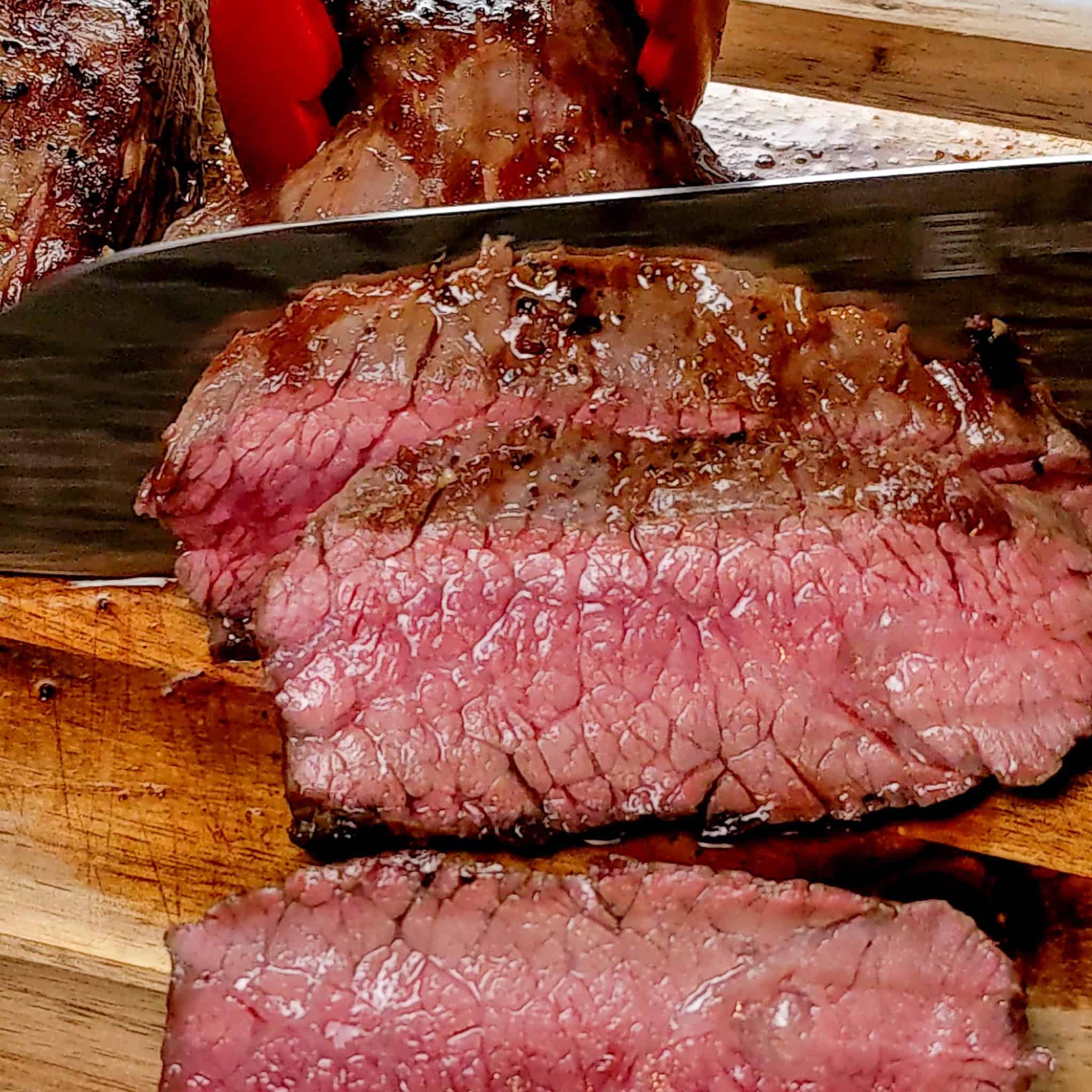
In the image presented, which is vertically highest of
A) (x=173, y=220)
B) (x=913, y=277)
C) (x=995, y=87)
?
(x=995, y=87)

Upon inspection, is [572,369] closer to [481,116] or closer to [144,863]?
[481,116]

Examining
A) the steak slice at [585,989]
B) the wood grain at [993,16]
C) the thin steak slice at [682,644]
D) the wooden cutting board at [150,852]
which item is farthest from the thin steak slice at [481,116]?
the steak slice at [585,989]

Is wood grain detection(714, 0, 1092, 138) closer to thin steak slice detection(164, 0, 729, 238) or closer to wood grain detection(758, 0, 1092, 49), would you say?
wood grain detection(758, 0, 1092, 49)

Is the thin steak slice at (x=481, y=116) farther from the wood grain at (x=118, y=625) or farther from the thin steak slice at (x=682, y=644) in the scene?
the wood grain at (x=118, y=625)

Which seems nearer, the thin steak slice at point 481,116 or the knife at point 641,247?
the knife at point 641,247

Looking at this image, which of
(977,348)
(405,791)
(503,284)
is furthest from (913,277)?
(405,791)

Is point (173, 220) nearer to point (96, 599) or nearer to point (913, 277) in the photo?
point (96, 599)

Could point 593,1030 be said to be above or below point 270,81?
below

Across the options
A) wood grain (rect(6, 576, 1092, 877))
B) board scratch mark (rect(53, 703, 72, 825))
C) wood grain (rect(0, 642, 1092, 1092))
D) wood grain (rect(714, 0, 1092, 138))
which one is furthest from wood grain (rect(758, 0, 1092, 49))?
board scratch mark (rect(53, 703, 72, 825))
